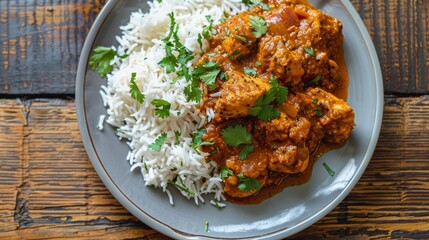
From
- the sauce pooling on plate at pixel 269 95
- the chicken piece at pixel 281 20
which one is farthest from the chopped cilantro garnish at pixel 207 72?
the chicken piece at pixel 281 20

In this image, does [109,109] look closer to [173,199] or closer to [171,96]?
[171,96]

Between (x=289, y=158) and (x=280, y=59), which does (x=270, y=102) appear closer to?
(x=280, y=59)

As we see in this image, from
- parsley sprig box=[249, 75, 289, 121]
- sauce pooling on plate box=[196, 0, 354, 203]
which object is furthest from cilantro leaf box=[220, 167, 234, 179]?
parsley sprig box=[249, 75, 289, 121]

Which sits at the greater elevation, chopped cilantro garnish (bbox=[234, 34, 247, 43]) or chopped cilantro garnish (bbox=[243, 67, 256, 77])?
chopped cilantro garnish (bbox=[234, 34, 247, 43])

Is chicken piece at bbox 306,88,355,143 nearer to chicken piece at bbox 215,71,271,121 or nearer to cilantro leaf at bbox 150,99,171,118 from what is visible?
chicken piece at bbox 215,71,271,121

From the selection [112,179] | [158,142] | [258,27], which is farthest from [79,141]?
[258,27]

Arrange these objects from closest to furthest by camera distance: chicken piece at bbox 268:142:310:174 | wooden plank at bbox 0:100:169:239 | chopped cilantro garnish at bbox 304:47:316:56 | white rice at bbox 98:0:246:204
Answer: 1. chicken piece at bbox 268:142:310:174
2. chopped cilantro garnish at bbox 304:47:316:56
3. white rice at bbox 98:0:246:204
4. wooden plank at bbox 0:100:169:239

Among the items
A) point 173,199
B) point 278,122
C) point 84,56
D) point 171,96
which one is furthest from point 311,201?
point 84,56
